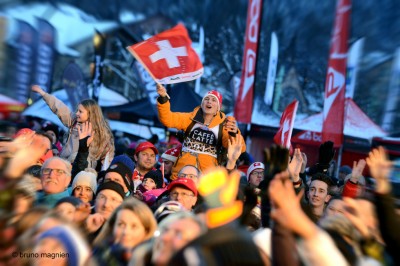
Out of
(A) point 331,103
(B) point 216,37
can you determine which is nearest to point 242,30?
(B) point 216,37

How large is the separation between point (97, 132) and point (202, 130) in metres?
1.23

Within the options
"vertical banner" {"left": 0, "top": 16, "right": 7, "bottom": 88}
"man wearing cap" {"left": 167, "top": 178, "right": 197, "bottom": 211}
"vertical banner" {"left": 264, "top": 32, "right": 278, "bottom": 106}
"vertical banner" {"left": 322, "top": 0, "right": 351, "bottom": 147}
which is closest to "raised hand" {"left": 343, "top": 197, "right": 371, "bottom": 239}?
"man wearing cap" {"left": 167, "top": 178, "right": 197, "bottom": 211}

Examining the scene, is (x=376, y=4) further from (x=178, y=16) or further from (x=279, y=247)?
(x=279, y=247)

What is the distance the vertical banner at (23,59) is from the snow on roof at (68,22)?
11.8m

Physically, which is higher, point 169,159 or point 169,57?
point 169,57

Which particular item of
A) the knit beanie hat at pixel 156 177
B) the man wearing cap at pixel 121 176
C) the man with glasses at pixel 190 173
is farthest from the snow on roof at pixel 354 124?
the man wearing cap at pixel 121 176

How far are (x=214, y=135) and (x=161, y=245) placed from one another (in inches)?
134

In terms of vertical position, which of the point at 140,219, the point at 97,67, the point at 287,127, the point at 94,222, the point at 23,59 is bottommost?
the point at 94,222

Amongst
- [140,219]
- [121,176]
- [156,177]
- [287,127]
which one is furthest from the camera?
[156,177]

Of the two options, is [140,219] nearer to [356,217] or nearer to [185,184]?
[356,217]

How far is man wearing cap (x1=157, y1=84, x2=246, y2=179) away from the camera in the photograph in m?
6.43

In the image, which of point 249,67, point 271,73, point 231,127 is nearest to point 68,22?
point 271,73

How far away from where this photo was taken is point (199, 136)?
6477mm

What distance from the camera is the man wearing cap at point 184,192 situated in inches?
200
